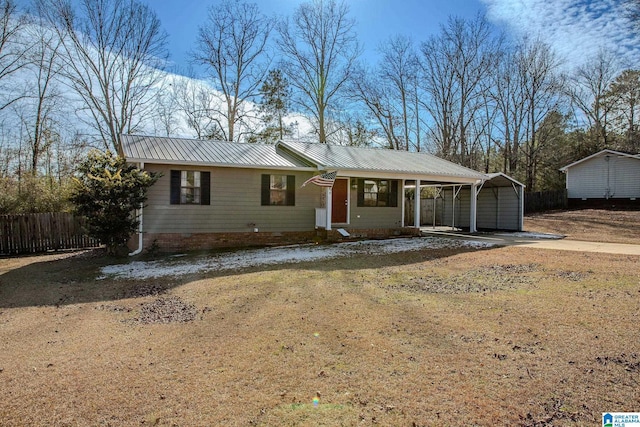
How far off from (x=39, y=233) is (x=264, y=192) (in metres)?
7.56

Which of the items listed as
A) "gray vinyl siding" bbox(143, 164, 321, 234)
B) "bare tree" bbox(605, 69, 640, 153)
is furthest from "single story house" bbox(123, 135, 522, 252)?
"bare tree" bbox(605, 69, 640, 153)

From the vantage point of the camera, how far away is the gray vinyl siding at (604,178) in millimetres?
23859

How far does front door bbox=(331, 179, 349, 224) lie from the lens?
14.2 m

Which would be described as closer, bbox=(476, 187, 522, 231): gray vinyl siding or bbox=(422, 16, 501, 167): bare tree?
bbox=(476, 187, 522, 231): gray vinyl siding

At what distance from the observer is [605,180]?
82.7 ft

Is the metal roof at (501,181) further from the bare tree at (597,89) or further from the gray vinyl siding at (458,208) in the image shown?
the bare tree at (597,89)

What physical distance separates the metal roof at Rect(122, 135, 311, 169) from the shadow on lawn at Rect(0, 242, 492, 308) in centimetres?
294

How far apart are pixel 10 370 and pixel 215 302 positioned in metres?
2.72

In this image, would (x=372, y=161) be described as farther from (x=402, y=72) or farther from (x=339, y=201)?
(x=402, y=72)

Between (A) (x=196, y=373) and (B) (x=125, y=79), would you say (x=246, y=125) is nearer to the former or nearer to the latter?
(B) (x=125, y=79)

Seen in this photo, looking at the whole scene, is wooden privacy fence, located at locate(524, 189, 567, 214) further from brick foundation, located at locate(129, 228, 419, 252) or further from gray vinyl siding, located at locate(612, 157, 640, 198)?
brick foundation, located at locate(129, 228, 419, 252)

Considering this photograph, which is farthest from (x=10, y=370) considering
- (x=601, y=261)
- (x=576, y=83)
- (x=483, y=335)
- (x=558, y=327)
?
(x=576, y=83)

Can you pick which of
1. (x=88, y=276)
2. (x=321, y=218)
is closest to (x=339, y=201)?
(x=321, y=218)

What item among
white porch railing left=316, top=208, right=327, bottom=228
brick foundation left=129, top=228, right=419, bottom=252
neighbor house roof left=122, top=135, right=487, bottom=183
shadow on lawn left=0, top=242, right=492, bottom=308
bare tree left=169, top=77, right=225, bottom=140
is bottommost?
shadow on lawn left=0, top=242, right=492, bottom=308
